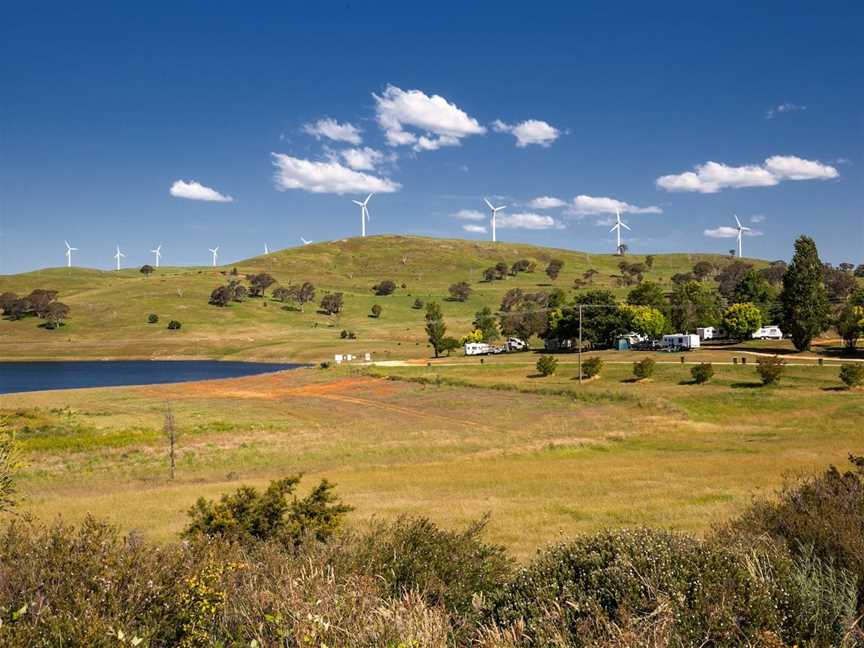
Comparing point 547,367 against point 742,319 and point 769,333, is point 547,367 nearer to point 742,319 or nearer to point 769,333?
point 742,319

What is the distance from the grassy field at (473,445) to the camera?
2880 centimetres

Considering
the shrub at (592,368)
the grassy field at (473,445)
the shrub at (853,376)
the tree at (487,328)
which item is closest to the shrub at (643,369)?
the grassy field at (473,445)

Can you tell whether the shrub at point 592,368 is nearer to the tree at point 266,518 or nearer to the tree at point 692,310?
the tree at point 692,310

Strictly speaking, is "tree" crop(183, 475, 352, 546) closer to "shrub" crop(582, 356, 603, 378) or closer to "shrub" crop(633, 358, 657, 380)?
"shrub" crop(633, 358, 657, 380)

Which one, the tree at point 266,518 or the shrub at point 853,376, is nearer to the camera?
the tree at point 266,518

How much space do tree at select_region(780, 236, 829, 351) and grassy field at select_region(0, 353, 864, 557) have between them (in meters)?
15.7

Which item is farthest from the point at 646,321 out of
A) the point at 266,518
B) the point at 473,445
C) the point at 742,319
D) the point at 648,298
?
the point at 266,518

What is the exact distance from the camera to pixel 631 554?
8602 millimetres

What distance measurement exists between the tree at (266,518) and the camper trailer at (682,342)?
10441 centimetres

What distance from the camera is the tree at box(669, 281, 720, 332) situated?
131875 millimetres

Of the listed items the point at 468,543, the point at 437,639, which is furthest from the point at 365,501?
the point at 437,639

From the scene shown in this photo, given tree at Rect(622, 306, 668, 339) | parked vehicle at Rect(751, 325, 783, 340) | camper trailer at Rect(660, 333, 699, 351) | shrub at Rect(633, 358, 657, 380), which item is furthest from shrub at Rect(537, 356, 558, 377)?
parked vehicle at Rect(751, 325, 783, 340)

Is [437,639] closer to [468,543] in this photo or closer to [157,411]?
[468,543]

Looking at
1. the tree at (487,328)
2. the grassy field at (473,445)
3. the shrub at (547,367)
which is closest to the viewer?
the grassy field at (473,445)
